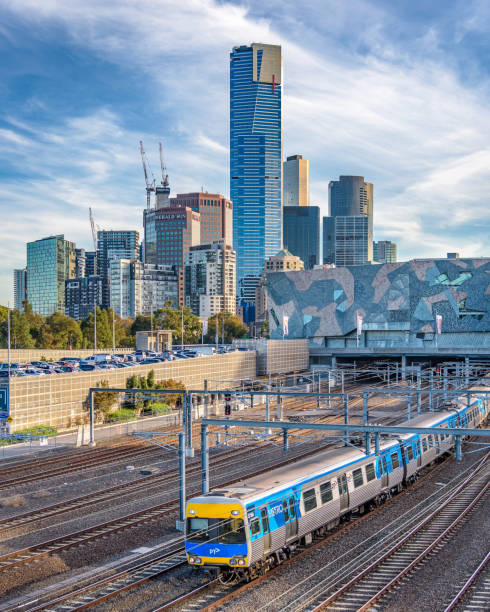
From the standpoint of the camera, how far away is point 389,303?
376 ft

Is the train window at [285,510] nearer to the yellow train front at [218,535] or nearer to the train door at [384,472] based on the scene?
the yellow train front at [218,535]

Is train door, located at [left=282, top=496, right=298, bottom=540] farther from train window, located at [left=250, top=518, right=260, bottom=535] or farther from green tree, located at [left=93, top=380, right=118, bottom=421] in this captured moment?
green tree, located at [left=93, top=380, right=118, bottom=421]

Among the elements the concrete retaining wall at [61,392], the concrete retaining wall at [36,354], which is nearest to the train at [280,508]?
the concrete retaining wall at [61,392]

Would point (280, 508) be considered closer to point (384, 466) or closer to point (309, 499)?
point (309, 499)

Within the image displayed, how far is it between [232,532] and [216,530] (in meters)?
0.50

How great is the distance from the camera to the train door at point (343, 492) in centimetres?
2469

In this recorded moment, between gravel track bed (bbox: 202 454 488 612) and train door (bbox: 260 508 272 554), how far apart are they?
0.92 m

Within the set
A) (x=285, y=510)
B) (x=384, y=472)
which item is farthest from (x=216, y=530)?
(x=384, y=472)

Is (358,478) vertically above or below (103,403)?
above

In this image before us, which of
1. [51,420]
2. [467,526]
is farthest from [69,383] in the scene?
[467,526]

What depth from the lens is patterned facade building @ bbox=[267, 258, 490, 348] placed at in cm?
10856

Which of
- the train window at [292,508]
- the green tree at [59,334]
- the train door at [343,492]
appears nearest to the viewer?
the train window at [292,508]

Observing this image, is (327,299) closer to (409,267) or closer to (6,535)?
(409,267)

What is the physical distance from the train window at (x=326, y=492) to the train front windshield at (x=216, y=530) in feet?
17.2
